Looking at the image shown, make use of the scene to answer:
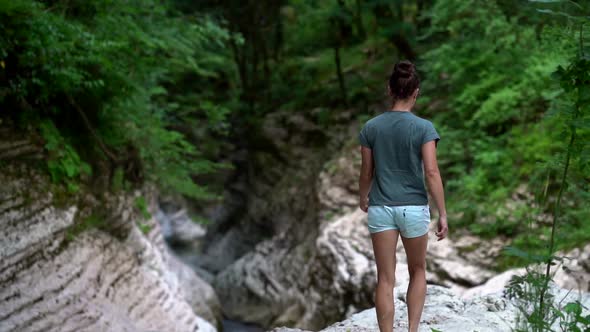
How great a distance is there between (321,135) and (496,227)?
7.62 metres

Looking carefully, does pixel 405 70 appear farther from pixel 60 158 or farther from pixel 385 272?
pixel 60 158

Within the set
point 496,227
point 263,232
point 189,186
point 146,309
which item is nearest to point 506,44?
point 496,227

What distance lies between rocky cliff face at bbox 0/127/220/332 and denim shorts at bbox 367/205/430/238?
4.26 metres

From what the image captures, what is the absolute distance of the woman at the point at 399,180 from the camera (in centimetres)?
304

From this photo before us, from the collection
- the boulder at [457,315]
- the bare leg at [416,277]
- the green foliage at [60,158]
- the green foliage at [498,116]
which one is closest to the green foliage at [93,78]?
the green foliage at [60,158]

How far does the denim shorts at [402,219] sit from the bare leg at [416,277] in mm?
92

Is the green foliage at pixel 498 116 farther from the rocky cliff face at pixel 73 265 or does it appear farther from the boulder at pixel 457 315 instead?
the rocky cliff face at pixel 73 265

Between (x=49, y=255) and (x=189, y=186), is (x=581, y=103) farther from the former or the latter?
(x=189, y=186)

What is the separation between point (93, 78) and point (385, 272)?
205 inches

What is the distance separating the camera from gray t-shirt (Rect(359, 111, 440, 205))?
3.04 meters

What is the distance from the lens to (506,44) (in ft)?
28.7

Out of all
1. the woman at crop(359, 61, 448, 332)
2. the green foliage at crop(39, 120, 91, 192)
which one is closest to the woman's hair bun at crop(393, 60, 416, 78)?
the woman at crop(359, 61, 448, 332)

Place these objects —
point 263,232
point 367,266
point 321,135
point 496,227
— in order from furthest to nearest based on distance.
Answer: point 263,232 → point 321,135 → point 367,266 → point 496,227

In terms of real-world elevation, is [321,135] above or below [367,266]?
above
